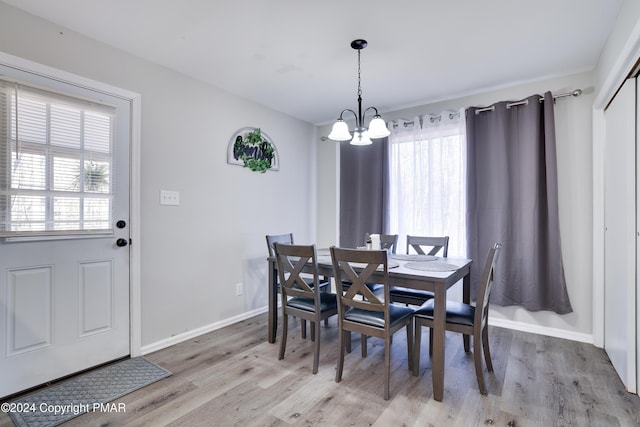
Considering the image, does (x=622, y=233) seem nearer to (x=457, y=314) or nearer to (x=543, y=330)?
(x=457, y=314)

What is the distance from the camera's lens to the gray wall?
2344mm

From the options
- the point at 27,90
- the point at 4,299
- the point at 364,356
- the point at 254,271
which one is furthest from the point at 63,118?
the point at 364,356

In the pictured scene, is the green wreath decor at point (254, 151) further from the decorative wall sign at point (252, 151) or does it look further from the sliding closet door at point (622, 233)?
the sliding closet door at point (622, 233)

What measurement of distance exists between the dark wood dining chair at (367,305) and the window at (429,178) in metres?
1.60

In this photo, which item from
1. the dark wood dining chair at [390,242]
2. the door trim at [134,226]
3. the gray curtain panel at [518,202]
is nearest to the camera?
the door trim at [134,226]

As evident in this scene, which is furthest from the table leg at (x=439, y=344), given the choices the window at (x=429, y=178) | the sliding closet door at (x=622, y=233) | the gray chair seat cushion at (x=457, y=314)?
the window at (x=429, y=178)

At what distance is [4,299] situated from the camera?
1990mm

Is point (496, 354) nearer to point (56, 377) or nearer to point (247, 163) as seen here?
point (247, 163)

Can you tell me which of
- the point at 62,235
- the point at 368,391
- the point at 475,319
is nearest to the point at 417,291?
the point at 475,319

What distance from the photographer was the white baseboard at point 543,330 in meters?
2.88

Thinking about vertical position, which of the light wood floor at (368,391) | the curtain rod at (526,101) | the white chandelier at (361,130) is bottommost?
the light wood floor at (368,391)

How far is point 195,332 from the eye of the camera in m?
3.05

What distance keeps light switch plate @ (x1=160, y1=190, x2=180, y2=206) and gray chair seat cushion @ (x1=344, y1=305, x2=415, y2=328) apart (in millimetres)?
1824

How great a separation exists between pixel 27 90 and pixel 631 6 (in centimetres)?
367
